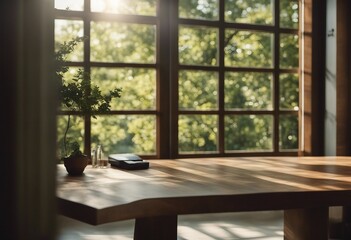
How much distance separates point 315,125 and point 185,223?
1302 millimetres

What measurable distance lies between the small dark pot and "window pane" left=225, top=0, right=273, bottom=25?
8.52 feet

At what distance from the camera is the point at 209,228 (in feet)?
10.6

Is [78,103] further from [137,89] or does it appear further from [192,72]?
[137,89]

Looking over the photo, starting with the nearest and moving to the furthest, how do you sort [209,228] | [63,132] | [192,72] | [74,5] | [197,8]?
[63,132]
[74,5]
[209,228]
[192,72]
[197,8]

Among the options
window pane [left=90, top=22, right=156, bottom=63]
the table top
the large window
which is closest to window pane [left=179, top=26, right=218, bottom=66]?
the large window

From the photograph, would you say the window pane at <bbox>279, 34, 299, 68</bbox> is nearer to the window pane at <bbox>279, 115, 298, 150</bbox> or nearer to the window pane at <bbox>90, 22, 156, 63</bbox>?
the window pane at <bbox>279, 115, 298, 150</bbox>

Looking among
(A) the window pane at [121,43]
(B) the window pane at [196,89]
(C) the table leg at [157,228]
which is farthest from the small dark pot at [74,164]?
(A) the window pane at [121,43]

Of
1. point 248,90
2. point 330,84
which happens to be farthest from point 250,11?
point 330,84

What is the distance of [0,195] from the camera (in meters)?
0.42

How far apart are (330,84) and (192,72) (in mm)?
1092

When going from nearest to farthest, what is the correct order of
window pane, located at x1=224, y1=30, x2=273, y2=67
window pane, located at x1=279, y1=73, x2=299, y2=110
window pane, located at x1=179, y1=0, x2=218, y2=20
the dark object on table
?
1. the dark object on table
2. window pane, located at x1=224, y1=30, x2=273, y2=67
3. window pane, located at x1=179, y1=0, x2=218, y2=20
4. window pane, located at x1=279, y1=73, x2=299, y2=110

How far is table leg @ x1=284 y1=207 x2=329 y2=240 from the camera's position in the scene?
6.41 ft

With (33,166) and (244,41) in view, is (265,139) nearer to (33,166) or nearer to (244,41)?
(244,41)

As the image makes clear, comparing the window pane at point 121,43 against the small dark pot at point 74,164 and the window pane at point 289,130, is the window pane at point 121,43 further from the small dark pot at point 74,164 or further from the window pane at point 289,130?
the small dark pot at point 74,164
